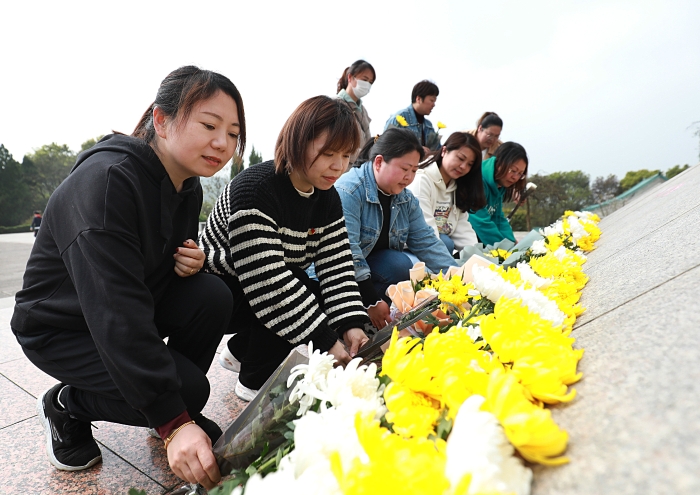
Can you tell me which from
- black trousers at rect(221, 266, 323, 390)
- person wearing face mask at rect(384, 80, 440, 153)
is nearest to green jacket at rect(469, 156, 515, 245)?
person wearing face mask at rect(384, 80, 440, 153)

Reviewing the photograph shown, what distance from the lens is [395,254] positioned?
2.93 meters

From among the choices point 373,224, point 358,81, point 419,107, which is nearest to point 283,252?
point 373,224

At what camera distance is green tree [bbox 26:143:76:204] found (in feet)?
109

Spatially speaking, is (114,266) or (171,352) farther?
(171,352)

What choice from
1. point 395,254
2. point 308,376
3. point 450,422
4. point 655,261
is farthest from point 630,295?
point 395,254

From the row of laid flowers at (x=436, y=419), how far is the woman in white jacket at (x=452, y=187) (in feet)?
9.15

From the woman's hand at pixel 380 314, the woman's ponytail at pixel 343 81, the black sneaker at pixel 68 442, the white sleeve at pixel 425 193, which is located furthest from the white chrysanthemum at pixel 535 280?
the woman's ponytail at pixel 343 81

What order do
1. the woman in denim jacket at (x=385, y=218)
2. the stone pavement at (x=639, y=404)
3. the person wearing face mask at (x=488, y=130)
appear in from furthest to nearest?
1. the person wearing face mask at (x=488, y=130)
2. the woman in denim jacket at (x=385, y=218)
3. the stone pavement at (x=639, y=404)

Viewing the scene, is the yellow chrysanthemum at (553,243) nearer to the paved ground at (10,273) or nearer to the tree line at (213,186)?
the tree line at (213,186)

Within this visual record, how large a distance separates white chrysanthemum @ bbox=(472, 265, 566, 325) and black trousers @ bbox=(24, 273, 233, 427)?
0.98 metres

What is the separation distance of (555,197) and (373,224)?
48.3ft

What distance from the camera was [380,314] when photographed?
2.27 meters

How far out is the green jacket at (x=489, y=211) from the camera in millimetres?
4512

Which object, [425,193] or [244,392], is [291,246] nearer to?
[244,392]
